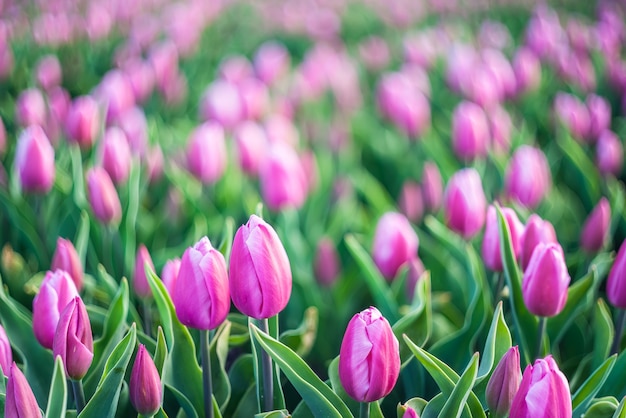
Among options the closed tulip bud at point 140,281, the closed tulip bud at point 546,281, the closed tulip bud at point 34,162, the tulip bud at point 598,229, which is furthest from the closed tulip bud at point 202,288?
the tulip bud at point 598,229

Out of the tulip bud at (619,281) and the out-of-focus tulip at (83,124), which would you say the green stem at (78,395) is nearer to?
the tulip bud at (619,281)

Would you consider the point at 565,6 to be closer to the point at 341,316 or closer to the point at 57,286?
the point at 341,316

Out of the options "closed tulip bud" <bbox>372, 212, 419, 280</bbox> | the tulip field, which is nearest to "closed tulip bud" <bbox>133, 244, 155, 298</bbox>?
the tulip field

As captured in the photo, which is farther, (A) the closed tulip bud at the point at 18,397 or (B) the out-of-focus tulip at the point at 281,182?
(B) the out-of-focus tulip at the point at 281,182

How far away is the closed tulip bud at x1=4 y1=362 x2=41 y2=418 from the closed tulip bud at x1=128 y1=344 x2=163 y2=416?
0.12m

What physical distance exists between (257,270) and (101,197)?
65cm

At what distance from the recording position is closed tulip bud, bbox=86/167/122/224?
1.34 m

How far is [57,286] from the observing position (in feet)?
3.04

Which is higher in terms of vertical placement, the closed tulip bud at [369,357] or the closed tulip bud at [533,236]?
the closed tulip bud at [369,357]

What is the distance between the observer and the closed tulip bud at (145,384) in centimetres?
82

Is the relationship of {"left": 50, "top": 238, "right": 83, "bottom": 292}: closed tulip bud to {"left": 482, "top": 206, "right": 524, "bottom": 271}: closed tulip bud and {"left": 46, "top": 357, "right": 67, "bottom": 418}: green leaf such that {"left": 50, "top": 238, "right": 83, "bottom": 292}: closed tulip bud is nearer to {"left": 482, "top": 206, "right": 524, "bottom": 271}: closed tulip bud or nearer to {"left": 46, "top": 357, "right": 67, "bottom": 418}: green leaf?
{"left": 46, "top": 357, "right": 67, "bottom": 418}: green leaf

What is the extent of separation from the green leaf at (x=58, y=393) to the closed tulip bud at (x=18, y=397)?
29mm

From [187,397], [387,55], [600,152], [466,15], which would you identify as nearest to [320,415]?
[187,397]

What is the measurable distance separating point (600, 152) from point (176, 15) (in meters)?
2.82
